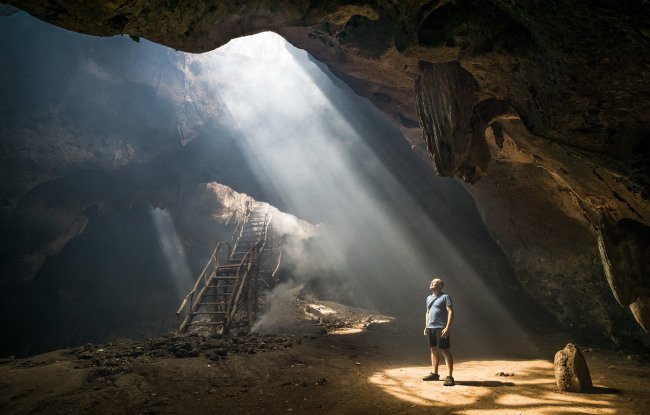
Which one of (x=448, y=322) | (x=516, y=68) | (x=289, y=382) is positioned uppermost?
(x=516, y=68)

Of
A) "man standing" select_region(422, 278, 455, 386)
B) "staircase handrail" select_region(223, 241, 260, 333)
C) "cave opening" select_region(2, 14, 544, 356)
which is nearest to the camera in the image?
"man standing" select_region(422, 278, 455, 386)

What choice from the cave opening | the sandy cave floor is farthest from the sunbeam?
the sandy cave floor

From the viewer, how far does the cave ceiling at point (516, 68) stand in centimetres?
267

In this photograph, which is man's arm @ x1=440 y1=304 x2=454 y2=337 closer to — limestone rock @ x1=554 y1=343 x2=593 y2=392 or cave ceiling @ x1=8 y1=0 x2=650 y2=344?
limestone rock @ x1=554 y1=343 x2=593 y2=392

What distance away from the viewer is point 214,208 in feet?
71.3

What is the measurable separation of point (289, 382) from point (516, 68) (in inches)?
203

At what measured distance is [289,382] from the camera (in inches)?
186

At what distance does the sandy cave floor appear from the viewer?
3.69 m

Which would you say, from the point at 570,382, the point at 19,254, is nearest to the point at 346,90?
the point at 570,382

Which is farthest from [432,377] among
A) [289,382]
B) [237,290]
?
[237,290]

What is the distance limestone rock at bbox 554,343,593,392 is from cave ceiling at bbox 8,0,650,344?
3.75 ft

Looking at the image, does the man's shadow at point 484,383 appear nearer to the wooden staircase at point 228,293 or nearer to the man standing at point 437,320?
the man standing at point 437,320

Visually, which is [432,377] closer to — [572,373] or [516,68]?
[572,373]

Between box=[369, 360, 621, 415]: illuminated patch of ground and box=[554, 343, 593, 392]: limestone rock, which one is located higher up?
box=[554, 343, 593, 392]: limestone rock
